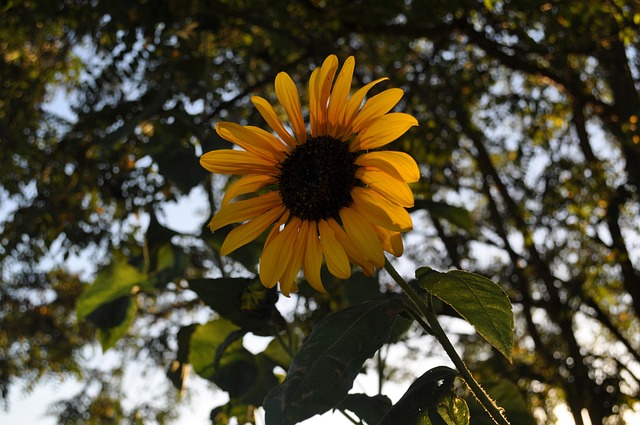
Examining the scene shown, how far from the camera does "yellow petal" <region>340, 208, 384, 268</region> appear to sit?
2.50 feet

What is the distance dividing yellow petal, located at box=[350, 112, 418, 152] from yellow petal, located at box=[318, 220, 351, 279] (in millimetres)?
97

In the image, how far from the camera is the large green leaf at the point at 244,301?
1.00 meters

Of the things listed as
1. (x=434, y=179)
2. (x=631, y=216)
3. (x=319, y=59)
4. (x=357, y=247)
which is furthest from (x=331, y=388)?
(x=631, y=216)

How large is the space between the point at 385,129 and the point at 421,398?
0.26 metres

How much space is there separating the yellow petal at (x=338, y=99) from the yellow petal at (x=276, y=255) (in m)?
0.12

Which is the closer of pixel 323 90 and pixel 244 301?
pixel 323 90

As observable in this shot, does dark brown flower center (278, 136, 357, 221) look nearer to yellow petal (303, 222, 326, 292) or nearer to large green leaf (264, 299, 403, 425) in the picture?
yellow petal (303, 222, 326, 292)

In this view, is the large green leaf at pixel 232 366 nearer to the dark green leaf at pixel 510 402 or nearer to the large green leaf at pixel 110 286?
the large green leaf at pixel 110 286

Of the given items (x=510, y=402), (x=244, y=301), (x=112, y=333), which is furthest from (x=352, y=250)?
(x=112, y=333)

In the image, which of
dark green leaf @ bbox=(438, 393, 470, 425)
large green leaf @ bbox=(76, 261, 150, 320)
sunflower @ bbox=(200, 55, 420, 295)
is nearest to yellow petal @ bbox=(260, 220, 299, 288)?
sunflower @ bbox=(200, 55, 420, 295)

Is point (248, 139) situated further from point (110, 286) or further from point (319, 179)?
point (110, 286)

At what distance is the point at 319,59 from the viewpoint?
294 centimetres

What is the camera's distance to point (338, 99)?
840 mm

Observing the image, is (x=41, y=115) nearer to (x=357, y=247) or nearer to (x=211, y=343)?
(x=211, y=343)
